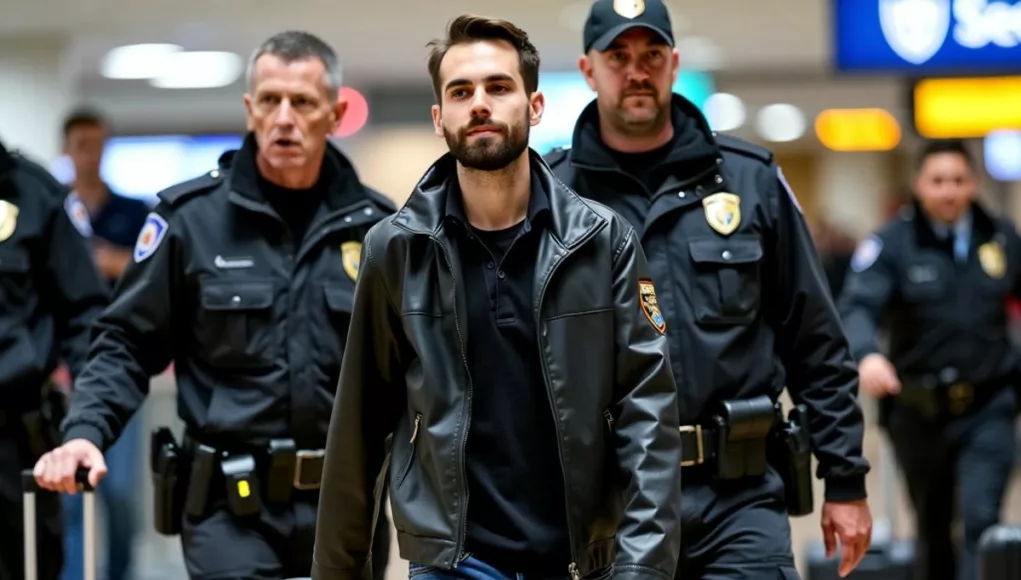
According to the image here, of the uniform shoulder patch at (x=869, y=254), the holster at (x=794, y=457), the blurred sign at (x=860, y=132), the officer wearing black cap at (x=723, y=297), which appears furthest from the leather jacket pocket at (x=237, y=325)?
the blurred sign at (x=860, y=132)

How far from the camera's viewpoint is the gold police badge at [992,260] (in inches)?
A: 286

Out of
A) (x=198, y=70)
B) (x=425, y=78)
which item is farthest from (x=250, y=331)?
(x=425, y=78)

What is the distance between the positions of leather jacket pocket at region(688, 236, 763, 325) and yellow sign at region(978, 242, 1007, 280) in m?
3.29

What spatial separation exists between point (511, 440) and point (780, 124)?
20.7m

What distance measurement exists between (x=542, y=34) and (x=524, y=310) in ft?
33.1

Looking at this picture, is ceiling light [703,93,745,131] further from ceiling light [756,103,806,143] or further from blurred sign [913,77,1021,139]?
blurred sign [913,77,1021,139]

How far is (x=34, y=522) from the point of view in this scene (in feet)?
15.1

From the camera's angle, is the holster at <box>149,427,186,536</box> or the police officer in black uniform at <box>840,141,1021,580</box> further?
the police officer in black uniform at <box>840,141,1021,580</box>

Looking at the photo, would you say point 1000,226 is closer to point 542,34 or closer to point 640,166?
point 640,166

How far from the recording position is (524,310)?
135 inches

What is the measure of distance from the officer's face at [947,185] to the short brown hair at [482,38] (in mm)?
4154

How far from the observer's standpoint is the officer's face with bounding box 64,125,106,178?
27.5ft

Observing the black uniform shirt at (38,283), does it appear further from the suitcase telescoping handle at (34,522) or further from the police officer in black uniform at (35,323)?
the suitcase telescoping handle at (34,522)

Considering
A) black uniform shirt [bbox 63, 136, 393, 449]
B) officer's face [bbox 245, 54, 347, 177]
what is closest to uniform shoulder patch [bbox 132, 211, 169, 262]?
black uniform shirt [bbox 63, 136, 393, 449]
